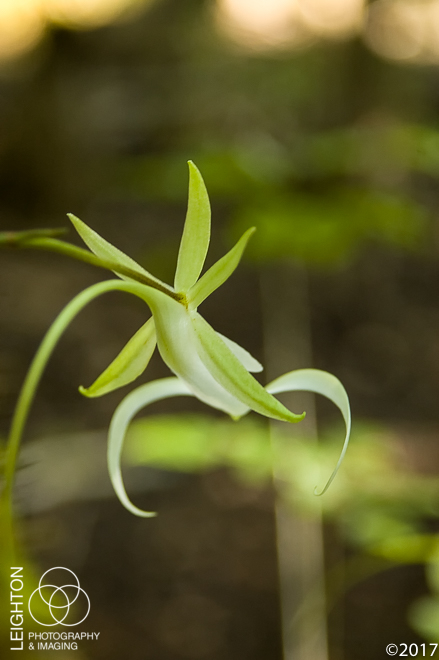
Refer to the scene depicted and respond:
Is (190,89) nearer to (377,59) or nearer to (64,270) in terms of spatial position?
(377,59)

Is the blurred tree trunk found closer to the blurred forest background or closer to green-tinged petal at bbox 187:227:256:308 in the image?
the blurred forest background

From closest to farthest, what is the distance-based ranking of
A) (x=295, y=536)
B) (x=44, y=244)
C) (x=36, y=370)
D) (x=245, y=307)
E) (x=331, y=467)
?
(x=44, y=244), (x=36, y=370), (x=331, y=467), (x=295, y=536), (x=245, y=307)

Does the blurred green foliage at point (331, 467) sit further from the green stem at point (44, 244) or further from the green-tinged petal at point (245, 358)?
the green stem at point (44, 244)

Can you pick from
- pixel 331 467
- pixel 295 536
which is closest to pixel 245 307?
pixel 295 536

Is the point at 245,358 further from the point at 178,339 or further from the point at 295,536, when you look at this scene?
the point at 295,536

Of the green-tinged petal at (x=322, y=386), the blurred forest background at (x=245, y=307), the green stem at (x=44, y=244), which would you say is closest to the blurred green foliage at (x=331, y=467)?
the blurred forest background at (x=245, y=307)

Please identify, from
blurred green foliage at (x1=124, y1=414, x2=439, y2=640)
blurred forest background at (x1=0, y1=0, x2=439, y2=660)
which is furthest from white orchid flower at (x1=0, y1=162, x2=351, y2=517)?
blurred green foliage at (x1=124, y1=414, x2=439, y2=640)
